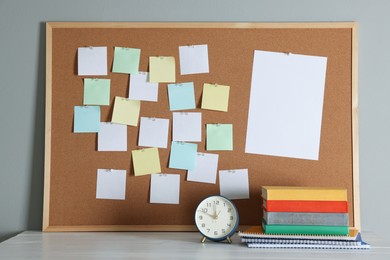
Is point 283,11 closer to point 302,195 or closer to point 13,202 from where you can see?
point 302,195

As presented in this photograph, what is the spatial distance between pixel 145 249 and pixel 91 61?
0.72 m

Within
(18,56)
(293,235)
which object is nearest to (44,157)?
(18,56)

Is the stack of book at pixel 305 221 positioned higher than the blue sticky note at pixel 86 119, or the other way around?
the blue sticky note at pixel 86 119

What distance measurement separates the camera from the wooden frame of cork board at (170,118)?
1936 millimetres

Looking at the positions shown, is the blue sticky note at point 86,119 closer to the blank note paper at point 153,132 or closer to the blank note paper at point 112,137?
the blank note paper at point 112,137

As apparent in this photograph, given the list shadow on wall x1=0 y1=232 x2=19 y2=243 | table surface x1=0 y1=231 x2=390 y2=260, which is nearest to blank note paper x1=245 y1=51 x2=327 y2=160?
table surface x1=0 y1=231 x2=390 y2=260

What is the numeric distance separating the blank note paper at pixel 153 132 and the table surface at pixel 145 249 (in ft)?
1.07

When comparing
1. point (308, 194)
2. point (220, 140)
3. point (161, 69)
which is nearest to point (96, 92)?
point (161, 69)

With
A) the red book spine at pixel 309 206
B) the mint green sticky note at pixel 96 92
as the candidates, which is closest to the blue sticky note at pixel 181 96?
the mint green sticky note at pixel 96 92

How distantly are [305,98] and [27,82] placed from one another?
3.32 feet

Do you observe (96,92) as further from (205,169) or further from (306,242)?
(306,242)

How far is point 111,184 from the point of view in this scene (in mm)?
1933

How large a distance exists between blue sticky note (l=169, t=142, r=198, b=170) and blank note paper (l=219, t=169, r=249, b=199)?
4.5 inches

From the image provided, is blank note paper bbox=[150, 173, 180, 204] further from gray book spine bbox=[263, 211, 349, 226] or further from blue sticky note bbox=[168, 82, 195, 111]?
gray book spine bbox=[263, 211, 349, 226]
